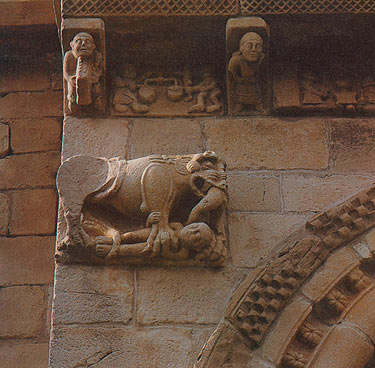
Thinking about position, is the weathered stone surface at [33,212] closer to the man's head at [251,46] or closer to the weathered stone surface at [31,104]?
the weathered stone surface at [31,104]

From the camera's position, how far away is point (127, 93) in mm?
4223

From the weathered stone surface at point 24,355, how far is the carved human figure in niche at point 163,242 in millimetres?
1089

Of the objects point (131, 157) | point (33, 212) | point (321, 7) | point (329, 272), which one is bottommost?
point (329, 272)

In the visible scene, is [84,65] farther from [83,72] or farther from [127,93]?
[127,93]

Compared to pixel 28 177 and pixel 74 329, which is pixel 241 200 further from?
pixel 28 177

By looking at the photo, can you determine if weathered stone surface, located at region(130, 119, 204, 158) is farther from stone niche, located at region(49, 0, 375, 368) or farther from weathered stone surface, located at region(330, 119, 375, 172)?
weathered stone surface, located at region(330, 119, 375, 172)

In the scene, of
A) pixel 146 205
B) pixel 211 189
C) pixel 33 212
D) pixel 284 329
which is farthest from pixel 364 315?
pixel 33 212

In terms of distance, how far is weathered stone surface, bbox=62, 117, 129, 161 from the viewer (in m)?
4.03

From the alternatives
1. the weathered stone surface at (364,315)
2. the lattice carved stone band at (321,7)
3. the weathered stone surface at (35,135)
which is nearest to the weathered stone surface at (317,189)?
the weathered stone surface at (364,315)

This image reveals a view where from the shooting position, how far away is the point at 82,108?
414 centimetres

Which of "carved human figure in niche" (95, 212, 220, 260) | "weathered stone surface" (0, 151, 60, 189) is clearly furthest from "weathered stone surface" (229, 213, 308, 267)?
"weathered stone surface" (0, 151, 60, 189)

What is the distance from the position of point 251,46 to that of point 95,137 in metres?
0.92

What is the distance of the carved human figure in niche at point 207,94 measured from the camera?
4176 mm

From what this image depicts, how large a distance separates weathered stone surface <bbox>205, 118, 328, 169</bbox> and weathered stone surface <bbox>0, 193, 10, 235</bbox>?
56.9 inches
